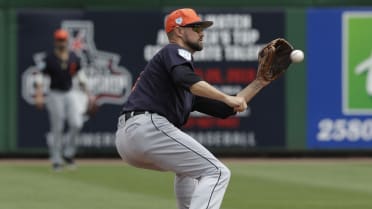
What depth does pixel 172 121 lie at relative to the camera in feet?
25.9

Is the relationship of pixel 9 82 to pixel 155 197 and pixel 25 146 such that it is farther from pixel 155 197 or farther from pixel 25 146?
pixel 155 197

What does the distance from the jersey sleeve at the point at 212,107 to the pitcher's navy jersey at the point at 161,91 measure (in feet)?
1.45

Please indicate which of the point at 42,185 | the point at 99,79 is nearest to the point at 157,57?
the point at 42,185

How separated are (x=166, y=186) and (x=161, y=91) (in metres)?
5.39

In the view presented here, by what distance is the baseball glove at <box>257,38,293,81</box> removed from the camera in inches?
317

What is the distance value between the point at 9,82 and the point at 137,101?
396 inches

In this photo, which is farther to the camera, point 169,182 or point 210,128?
point 210,128

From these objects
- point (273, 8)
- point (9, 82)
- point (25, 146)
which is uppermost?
point (273, 8)

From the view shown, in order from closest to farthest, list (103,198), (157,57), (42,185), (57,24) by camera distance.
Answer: (157,57), (103,198), (42,185), (57,24)

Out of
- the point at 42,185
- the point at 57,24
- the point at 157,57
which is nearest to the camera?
the point at 157,57

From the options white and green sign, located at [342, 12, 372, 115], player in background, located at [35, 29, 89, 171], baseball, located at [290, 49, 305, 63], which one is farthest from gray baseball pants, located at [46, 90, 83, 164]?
baseball, located at [290, 49, 305, 63]

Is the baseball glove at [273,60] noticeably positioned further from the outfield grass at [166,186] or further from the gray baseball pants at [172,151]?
the outfield grass at [166,186]

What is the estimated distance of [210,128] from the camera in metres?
17.7

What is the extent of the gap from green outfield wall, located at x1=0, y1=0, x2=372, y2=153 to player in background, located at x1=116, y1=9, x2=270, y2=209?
981cm
